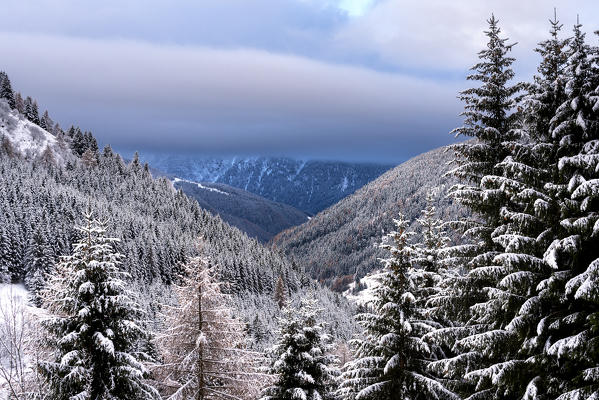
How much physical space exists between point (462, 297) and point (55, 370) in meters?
13.6

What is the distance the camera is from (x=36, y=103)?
170375 millimetres

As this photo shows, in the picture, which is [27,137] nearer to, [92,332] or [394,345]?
[92,332]

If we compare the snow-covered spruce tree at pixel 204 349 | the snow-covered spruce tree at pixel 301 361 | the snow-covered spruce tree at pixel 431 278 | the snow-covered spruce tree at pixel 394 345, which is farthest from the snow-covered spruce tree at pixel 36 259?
the snow-covered spruce tree at pixel 431 278

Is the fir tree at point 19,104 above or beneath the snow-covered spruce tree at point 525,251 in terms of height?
above

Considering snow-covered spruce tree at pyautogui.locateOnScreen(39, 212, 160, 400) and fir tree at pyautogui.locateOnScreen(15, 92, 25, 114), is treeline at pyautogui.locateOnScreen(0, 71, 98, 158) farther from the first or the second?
snow-covered spruce tree at pyautogui.locateOnScreen(39, 212, 160, 400)

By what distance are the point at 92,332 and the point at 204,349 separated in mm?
4675

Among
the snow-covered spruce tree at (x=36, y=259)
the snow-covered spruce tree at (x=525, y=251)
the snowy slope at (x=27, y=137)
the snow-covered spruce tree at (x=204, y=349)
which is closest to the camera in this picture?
the snow-covered spruce tree at (x=525, y=251)

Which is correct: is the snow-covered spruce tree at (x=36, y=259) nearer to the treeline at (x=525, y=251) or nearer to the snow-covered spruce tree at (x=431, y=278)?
the snow-covered spruce tree at (x=431, y=278)

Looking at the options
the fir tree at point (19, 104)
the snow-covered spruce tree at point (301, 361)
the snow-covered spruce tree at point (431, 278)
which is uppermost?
the fir tree at point (19, 104)

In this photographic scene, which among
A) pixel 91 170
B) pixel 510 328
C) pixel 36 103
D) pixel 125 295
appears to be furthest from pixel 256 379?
pixel 36 103

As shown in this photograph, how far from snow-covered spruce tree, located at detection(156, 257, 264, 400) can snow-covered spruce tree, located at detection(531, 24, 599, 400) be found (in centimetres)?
1216

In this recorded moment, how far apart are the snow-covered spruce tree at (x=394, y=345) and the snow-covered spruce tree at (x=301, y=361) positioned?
3.20 meters

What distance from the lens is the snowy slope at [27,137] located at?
153 m

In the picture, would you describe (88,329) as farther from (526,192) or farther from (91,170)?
(91,170)
